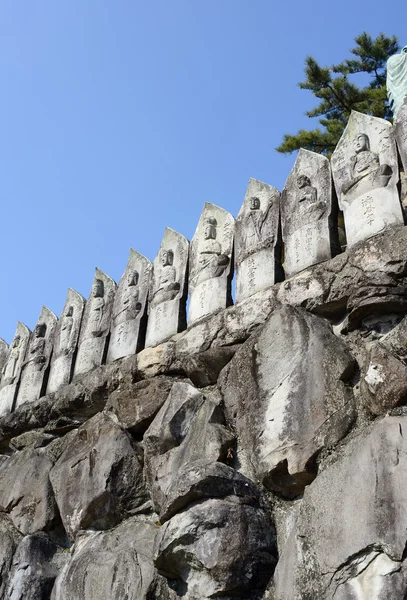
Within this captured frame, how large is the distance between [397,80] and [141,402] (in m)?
6.07

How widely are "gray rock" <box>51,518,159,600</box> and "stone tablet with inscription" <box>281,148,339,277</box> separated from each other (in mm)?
1790

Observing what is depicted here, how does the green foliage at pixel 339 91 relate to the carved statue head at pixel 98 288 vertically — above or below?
above

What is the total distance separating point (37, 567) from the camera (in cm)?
449

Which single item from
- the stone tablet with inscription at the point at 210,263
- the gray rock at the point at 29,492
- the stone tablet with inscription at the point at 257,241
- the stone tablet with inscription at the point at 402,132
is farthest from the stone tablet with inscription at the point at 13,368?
the stone tablet with inscription at the point at 402,132

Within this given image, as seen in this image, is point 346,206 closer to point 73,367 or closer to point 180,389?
point 180,389

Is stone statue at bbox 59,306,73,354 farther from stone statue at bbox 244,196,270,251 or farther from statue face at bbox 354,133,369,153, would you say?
statue face at bbox 354,133,369,153

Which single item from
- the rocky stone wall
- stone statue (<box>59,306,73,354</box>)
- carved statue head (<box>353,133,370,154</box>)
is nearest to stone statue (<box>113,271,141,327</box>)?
the rocky stone wall

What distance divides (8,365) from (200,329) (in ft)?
8.95

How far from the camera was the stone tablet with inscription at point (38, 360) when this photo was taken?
234 inches

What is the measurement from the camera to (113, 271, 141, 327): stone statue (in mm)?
5434

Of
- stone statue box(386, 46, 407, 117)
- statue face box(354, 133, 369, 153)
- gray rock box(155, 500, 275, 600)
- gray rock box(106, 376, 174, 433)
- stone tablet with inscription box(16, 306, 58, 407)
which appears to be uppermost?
stone statue box(386, 46, 407, 117)

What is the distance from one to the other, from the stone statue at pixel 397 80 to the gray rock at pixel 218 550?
6.34m

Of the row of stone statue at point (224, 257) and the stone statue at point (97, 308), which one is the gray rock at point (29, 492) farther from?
the stone statue at point (97, 308)

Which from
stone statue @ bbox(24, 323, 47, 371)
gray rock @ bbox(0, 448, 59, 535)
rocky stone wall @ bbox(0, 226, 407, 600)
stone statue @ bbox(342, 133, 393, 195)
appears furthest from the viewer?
stone statue @ bbox(24, 323, 47, 371)
